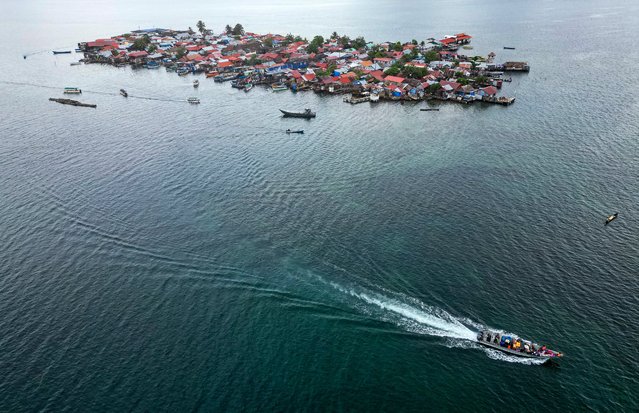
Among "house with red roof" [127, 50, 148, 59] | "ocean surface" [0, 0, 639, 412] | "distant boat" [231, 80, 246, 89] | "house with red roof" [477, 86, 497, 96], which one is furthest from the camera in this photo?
"house with red roof" [127, 50, 148, 59]

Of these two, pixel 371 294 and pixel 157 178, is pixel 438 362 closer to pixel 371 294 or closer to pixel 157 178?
pixel 371 294

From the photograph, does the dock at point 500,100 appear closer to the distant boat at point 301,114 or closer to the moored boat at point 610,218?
the distant boat at point 301,114

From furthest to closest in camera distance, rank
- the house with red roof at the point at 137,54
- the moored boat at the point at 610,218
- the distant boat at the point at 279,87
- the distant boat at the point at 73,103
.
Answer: the house with red roof at the point at 137,54, the distant boat at the point at 279,87, the distant boat at the point at 73,103, the moored boat at the point at 610,218

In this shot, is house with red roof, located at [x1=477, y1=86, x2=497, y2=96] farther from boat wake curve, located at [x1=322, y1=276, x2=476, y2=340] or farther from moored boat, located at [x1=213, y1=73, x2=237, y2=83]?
moored boat, located at [x1=213, y1=73, x2=237, y2=83]

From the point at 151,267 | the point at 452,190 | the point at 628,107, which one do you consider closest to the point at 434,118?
the point at 452,190

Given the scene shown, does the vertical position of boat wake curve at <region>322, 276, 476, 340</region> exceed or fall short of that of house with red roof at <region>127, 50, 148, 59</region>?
it falls short

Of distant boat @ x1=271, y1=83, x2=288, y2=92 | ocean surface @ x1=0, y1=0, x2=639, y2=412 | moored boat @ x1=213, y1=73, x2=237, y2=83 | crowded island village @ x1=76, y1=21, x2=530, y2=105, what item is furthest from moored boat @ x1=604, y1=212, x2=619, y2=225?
moored boat @ x1=213, y1=73, x2=237, y2=83

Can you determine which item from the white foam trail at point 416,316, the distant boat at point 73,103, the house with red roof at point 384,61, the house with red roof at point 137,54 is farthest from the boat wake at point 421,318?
the house with red roof at point 137,54
